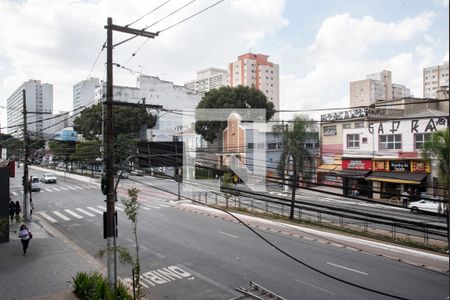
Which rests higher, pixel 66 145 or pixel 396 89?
pixel 396 89

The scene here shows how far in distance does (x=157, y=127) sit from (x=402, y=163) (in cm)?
5087

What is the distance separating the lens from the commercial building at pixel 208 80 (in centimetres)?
13300

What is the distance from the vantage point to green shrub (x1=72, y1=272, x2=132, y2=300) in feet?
37.6

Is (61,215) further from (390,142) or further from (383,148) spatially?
(390,142)

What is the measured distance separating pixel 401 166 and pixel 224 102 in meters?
27.5

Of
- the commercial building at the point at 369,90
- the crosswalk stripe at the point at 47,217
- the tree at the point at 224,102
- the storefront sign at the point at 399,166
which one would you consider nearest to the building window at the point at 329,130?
the storefront sign at the point at 399,166

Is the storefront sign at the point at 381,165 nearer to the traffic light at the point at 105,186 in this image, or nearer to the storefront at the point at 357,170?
the storefront at the point at 357,170

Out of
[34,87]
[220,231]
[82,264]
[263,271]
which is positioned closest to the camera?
[263,271]

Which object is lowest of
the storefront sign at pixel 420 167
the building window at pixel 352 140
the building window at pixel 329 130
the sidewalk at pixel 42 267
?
the sidewalk at pixel 42 267

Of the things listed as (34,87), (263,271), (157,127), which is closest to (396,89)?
(157,127)

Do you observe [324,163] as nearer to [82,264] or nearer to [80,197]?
[80,197]

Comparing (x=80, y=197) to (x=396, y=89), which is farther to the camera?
(x=396, y=89)

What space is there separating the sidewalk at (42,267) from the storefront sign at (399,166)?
27.2m

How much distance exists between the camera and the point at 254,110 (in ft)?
176
